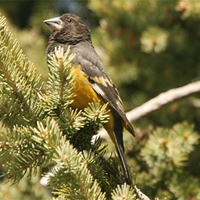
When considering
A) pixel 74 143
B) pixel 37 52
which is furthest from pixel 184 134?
pixel 37 52

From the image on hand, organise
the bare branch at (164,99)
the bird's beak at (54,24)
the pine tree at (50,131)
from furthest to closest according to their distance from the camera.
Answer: the bird's beak at (54,24), the bare branch at (164,99), the pine tree at (50,131)

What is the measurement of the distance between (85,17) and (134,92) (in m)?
2.00

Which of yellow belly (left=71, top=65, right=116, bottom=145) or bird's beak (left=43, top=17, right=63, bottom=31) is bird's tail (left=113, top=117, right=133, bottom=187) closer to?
yellow belly (left=71, top=65, right=116, bottom=145)

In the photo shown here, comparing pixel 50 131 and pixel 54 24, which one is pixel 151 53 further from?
pixel 50 131

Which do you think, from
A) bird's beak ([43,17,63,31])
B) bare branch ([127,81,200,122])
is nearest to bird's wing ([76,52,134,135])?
bare branch ([127,81,200,122])

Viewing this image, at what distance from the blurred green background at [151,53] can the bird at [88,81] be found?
65 cm

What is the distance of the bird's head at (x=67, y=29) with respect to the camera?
3445 millimetres

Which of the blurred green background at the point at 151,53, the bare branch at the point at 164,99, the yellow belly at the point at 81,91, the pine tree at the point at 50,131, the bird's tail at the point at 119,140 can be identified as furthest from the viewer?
the blurred green background at the point at 151,53

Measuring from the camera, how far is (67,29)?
3.55m

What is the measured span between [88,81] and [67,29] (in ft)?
3.30

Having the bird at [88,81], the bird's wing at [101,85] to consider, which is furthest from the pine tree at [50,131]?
the bird's wing at [101,85]

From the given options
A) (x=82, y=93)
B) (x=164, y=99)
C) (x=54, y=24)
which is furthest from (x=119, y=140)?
(x=54, y=24)

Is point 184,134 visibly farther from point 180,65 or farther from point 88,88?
point 180,65

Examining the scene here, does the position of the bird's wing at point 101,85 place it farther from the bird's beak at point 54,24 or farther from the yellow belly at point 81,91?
the bird's beak at point 54,24
